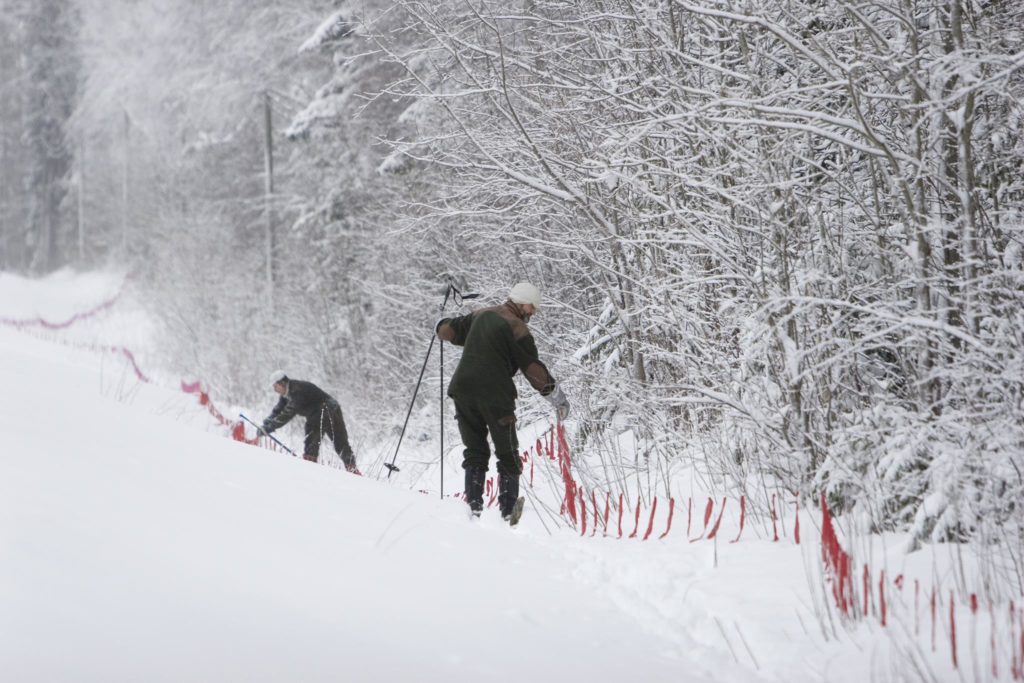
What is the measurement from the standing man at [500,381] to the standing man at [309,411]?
371cm

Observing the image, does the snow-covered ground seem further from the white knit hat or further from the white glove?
the white knit hat

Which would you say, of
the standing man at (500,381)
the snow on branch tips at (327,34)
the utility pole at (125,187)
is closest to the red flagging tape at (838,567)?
the standing man at (500,381)

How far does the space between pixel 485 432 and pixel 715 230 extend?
2.09 meters

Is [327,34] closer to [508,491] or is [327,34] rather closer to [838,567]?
[508,491]

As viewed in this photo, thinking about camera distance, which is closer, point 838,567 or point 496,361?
point 838,567

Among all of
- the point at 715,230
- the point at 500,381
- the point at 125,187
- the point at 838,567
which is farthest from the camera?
the point at 125,187

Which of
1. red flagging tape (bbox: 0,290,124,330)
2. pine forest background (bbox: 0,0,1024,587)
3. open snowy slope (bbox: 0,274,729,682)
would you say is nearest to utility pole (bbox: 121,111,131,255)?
red flagging tape (bbox: 0,290,124,330)

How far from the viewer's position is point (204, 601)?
251cm

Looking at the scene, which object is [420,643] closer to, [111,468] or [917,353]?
[111,468]

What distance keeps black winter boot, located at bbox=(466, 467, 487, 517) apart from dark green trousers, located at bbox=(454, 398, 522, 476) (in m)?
0.04

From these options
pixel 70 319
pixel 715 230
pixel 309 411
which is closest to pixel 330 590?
pixel 715 230

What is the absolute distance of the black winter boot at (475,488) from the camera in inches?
215

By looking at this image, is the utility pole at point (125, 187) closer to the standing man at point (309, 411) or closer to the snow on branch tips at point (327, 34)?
the snow on branch tips at point (327, 34)

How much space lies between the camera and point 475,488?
5488mm
